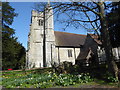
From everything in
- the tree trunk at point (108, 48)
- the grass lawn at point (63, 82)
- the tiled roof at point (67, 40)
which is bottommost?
the grass lawn at point (63, 82)

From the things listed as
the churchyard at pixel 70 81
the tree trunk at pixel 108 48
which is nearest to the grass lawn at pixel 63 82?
the churchyard at pixel 70 81

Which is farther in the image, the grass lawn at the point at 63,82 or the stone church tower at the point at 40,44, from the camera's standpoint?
the stone church tower at the point at 40,44

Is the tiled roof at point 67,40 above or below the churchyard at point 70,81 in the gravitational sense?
above

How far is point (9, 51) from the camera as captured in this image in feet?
72.2

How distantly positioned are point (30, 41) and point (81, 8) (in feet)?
67.6

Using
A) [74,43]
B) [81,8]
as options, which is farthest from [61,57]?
[81,8]

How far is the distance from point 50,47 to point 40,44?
9.92 ft

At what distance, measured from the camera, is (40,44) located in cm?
2630

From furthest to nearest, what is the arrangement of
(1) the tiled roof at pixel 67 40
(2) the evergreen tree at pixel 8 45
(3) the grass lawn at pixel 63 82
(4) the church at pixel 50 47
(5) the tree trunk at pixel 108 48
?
1. (1) the tiled roof at pixel 67 40
2. (4) the church at pixel 50 47
3. (2) the evergreen tree at pixel 8 45
4. (5) the tree trunk at pixel 108 48
5. (3) the grass lawn at pixel 63 82

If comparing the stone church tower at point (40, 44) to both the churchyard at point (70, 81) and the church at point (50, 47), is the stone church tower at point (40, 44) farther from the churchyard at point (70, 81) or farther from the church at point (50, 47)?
the churchyard at point (70, 81)

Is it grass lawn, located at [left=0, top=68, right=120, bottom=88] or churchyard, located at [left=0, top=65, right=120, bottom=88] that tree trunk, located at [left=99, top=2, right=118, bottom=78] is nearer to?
churchyard, located at [left=0, top=65, right=120, bottom=88]

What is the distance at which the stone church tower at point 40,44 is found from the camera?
24344mm

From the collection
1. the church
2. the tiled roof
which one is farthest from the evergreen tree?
the tiled roof

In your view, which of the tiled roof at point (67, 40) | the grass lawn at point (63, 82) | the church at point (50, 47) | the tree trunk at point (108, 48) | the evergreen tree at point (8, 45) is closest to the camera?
the grass lawn at point (63, 82)
